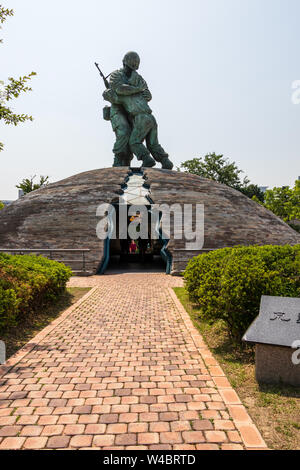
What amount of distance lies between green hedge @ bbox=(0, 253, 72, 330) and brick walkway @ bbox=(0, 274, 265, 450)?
2.29 feet

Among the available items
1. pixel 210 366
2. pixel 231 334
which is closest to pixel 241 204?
pixel 231 334

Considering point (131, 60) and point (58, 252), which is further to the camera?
point (131, 60)

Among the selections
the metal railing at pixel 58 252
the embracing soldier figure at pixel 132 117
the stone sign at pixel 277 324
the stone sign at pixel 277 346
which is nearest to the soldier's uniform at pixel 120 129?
the embracing soldier figure at pixel 132 117

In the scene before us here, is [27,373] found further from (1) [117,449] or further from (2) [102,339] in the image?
(1) [117,449]

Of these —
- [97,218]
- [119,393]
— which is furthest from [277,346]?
[97,218]

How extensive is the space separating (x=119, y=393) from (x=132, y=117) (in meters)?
24.0

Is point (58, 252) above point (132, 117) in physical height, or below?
below

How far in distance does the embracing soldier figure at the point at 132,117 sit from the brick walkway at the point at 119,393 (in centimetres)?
2034

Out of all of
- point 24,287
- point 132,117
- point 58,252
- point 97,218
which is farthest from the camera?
point 132,117

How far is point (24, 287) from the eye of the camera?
643 centimetres

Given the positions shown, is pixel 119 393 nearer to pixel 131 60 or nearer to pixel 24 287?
pixel 24 287

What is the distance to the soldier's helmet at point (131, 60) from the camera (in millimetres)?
→ 22766

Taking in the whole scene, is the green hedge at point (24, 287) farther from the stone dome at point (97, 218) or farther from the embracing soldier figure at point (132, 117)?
the embracing soldier figure at point (132, 117)
